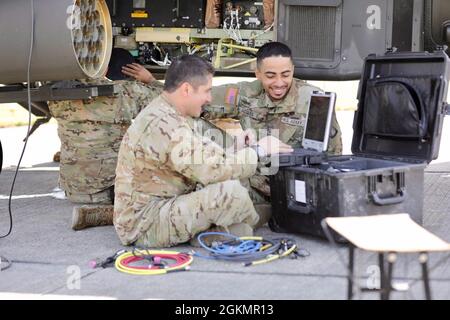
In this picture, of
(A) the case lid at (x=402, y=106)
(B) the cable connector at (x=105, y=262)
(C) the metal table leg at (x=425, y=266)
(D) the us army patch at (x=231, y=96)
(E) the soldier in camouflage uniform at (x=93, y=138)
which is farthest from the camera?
(E) the soldier in camouflage uniform at (x=93, y=138)

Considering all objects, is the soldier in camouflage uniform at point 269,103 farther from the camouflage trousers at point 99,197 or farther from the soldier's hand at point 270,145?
the camouflage trousers at point 99,197

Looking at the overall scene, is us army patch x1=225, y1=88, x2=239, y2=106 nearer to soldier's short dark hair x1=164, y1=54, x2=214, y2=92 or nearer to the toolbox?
the toolbox

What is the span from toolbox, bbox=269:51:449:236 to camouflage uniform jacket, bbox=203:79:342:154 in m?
0.38

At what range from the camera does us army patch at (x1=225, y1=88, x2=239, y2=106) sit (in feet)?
20.2

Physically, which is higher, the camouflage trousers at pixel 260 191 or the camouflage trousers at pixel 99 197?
the camouflage trousers at pixel 260 191

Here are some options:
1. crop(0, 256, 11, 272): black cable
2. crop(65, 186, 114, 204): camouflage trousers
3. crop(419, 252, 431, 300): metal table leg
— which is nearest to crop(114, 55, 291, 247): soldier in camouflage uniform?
crop(0, 256, 11, 272): black cable

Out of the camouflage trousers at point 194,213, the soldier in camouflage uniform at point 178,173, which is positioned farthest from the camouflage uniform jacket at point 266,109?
the camouflage trousers at point 194,213

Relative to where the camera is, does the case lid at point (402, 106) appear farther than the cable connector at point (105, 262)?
Yes

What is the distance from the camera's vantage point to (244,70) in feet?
23.3

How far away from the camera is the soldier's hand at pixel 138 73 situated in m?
6.90

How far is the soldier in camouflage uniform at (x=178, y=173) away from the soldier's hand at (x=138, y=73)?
1.96 m

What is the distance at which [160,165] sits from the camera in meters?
4.92

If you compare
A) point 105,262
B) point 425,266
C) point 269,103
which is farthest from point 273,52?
point 425,266

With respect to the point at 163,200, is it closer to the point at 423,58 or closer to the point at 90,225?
the point at 90,225
